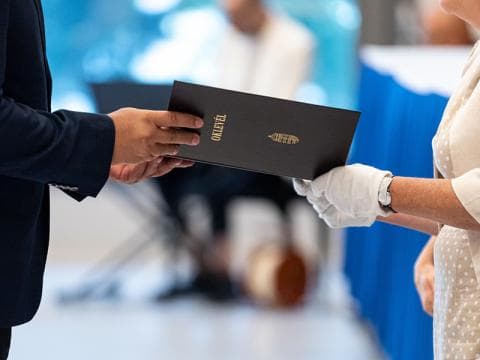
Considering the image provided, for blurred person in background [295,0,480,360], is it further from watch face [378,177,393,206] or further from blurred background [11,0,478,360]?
blurred background [11,0,478,360]

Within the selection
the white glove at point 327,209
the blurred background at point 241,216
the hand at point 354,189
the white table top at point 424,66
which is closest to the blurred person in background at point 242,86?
the blurred background at point 241,216

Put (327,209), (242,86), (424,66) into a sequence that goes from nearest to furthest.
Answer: (327,209)
(424,66)
(242,86)

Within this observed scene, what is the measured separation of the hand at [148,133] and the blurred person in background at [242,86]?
3329mm

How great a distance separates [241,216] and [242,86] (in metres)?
1.18

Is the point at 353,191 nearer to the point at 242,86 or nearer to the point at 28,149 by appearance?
the point at 28,149

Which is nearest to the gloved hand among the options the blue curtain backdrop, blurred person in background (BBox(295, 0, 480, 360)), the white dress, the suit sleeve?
blurred person in background (BBox(295, 0, 480, 360))

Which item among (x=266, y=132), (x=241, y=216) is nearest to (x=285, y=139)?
(x=266, y=132)

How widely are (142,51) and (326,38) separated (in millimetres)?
1072

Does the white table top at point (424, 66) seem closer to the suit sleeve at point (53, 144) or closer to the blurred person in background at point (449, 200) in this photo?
the blurred person in background at point (449, 200)

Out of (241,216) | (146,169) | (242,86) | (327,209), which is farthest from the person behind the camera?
(241,216)

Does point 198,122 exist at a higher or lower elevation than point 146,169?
higher

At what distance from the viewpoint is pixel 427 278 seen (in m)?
2.05

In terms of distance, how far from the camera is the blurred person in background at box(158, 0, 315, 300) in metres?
5.20

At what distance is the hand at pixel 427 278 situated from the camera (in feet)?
6.70
